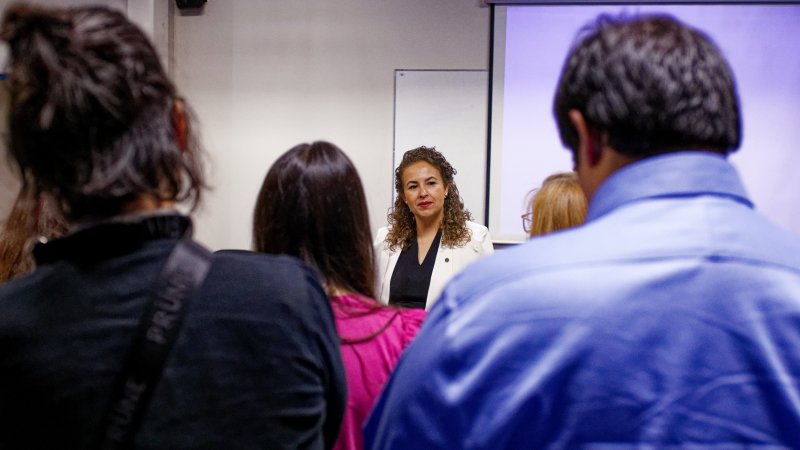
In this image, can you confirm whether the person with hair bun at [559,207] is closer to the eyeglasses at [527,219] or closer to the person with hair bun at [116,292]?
the eyeglasses at [527,219]

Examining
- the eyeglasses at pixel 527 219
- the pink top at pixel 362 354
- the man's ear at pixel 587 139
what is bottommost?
the pink top at pixel 362 354

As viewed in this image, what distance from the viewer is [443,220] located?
2.77 m

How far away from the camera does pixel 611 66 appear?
62 cm

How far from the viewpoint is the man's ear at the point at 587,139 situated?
2.07 ft

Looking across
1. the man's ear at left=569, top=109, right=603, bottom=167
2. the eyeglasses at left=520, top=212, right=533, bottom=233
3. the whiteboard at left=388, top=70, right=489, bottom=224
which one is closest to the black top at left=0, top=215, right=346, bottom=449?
the man's ear at left=569, top=109, right=603, bottom=167

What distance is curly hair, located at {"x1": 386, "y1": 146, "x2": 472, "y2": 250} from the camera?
2.71 metres

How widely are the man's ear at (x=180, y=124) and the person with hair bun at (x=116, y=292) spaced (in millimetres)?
15

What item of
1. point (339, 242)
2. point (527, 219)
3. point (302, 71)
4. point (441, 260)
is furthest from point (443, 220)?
point (339, 242)

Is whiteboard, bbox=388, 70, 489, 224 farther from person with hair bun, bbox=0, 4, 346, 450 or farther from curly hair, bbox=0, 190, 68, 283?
person with hair bun, bbox=0, 4, 346, 450

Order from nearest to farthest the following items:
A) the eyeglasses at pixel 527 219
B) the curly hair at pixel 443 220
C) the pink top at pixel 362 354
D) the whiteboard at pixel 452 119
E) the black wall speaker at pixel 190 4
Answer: the pink top at pixel 362 354 < the eyeglasses at pixel 527 219 < the curly hair at pixel 443 220 < the whiteboard at pixel 452 119 < the black wall speaker at pixel 190 4

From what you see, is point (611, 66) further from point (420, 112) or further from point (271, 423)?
point (420, 112)

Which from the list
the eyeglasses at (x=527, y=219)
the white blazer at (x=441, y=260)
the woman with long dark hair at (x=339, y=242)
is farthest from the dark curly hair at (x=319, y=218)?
the white blazer at (x=441, y=260)

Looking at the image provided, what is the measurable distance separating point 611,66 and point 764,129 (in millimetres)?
3244

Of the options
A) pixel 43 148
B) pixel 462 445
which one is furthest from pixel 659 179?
pixel 43 148
